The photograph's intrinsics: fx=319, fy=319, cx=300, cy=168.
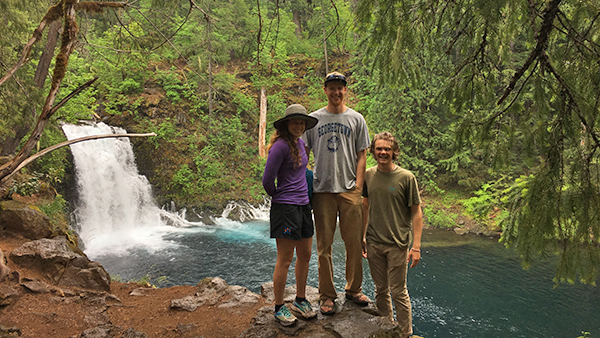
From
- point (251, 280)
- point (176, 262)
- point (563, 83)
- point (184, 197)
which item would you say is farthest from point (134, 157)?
point (563, 83)

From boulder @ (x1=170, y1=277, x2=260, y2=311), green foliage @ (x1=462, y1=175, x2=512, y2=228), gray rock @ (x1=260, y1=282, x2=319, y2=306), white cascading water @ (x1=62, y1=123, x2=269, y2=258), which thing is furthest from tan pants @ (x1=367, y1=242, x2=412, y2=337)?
green foliage @ (x1=462, y1=175, x2=512, y2=228)

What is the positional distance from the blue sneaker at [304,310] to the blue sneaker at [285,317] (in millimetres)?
93

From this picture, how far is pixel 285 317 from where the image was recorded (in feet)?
9.30

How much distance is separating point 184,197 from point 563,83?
43.6ft

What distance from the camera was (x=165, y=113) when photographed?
15016 mm

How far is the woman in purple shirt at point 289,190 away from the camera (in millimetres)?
2596

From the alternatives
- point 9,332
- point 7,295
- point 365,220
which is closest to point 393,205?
point 365,220

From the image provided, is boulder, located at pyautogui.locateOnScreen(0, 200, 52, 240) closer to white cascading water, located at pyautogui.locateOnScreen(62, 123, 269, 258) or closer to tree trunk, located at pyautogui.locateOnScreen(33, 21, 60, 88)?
tree trunk, located at pyautogui.locateOnScreen(33, 21, 60, 88)

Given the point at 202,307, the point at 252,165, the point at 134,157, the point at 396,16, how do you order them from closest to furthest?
the point at 396,16 < the point at 202,307 < the point at 134,157 < the point at 252,165

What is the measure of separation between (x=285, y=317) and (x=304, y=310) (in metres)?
0.20

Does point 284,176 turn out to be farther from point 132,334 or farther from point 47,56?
point 47,56

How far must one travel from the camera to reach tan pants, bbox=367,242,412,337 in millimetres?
2846

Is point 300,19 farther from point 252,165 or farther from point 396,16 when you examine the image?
point 396,16

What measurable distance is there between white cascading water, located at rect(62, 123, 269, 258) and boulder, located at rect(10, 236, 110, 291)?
4512 millimetres
